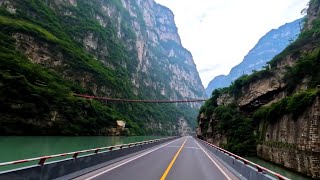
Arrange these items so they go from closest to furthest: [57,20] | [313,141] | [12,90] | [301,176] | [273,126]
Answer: [313,141], [301,176], [273,126], [12,90], [57,20]

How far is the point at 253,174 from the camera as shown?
1326 cm

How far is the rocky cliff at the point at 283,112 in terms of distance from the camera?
27.0 meters

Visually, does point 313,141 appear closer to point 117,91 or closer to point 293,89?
point 293,89

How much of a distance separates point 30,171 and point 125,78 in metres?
182

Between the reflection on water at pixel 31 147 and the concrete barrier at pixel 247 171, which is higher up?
the concrete barrier at pixel 247 171

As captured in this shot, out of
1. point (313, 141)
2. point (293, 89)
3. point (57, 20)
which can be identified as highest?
point (57, 20)

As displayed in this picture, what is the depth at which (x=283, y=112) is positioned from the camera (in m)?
35.9

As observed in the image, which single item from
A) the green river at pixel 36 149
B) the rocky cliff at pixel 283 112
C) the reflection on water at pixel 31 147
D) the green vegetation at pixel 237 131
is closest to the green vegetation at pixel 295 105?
the rocky cliff at pixel 283 112

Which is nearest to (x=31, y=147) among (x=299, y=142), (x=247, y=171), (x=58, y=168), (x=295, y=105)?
(x=295, y=105)

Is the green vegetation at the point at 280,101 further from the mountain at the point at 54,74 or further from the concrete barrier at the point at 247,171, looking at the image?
the mountain at the point at 54,74

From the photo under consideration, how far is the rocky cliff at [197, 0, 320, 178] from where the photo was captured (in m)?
27.0

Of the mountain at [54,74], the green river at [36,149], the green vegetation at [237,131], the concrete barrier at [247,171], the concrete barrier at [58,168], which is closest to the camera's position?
the concrete barrier at [58,168]

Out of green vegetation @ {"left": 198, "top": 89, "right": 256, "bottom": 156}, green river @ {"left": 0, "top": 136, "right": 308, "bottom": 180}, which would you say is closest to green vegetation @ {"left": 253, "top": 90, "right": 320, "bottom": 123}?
green river @ {"left": 0, "top": 136, "right": 308, "bottom": 180}

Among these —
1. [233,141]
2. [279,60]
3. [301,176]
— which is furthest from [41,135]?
[301,176]
